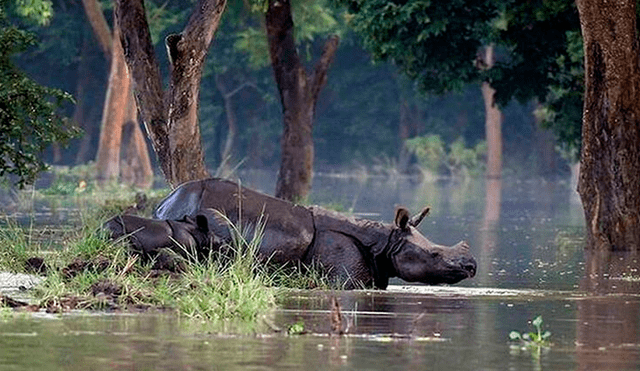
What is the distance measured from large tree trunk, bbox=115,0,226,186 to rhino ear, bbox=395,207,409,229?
4789 mm

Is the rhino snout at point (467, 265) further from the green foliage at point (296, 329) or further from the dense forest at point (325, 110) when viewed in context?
the dense forest at point (325, 110)

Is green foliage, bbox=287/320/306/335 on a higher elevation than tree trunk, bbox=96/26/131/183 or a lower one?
lower

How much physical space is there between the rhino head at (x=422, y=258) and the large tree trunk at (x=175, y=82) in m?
4.83

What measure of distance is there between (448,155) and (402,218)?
70.4 metres

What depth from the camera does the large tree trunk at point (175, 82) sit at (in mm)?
22141

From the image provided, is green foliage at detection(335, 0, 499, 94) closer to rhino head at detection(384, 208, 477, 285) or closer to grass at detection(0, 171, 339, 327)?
rhino head at detection(384, 208, 477, 285)

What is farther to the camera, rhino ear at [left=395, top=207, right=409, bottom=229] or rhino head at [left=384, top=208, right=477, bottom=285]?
rhino ear at [left=395, top=207, right=409, bottom=229]

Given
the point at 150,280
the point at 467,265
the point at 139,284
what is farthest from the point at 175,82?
the point at 139,284

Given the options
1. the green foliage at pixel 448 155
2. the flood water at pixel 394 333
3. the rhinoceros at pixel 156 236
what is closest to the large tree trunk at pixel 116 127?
the green foliage at pixel 448 155

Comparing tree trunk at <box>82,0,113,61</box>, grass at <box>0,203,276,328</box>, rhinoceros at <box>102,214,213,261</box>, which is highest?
tree trunk at <box>82,0,113,61</box>

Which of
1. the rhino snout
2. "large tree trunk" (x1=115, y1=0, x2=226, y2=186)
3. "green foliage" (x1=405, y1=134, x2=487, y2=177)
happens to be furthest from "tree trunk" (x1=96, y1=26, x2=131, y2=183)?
the rhino snout

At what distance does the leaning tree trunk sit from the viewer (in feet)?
112

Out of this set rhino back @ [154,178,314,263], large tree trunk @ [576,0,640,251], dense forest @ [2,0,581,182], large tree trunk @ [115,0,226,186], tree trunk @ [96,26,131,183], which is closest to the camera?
rhino back @ [154,178,314,263]

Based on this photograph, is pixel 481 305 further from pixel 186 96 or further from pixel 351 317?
pixel 186 96
